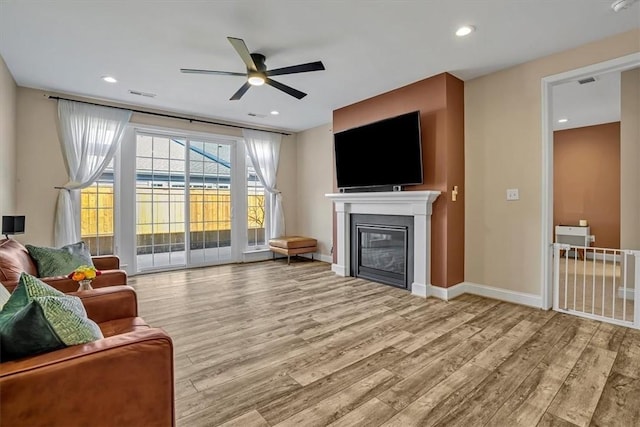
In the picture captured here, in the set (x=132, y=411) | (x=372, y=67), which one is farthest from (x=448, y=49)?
(x=132, y=411)

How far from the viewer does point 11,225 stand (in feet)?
10.6

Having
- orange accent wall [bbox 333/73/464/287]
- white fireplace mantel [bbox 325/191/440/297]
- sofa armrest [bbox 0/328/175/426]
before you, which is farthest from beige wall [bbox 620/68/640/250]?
sofa armrest [bbox 0/328/175/426]

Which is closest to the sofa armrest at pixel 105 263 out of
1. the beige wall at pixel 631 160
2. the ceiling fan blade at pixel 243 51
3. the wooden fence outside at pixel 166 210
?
the wooden fence outside at pixel 166 210

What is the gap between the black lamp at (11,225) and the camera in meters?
3.20

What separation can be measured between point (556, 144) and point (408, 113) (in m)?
5.11

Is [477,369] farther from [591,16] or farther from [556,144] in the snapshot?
[556,144]

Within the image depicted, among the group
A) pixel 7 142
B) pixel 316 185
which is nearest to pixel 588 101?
pixel 316 185

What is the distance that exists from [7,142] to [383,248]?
4886 millimetres

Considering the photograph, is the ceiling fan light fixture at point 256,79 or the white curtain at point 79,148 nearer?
the ceiling fan light fixture at point 256,79

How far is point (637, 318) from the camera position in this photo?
284 centimetres

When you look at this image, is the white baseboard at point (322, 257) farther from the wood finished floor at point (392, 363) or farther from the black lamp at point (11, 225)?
the black lamp at point (11, 225)

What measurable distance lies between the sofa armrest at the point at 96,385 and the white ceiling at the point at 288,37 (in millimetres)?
2508

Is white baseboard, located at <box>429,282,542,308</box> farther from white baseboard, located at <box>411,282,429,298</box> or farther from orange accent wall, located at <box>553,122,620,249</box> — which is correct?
orange accent wall, located at <box>553,122,620,249</box>

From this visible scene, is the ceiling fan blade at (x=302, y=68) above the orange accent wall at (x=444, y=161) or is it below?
above
